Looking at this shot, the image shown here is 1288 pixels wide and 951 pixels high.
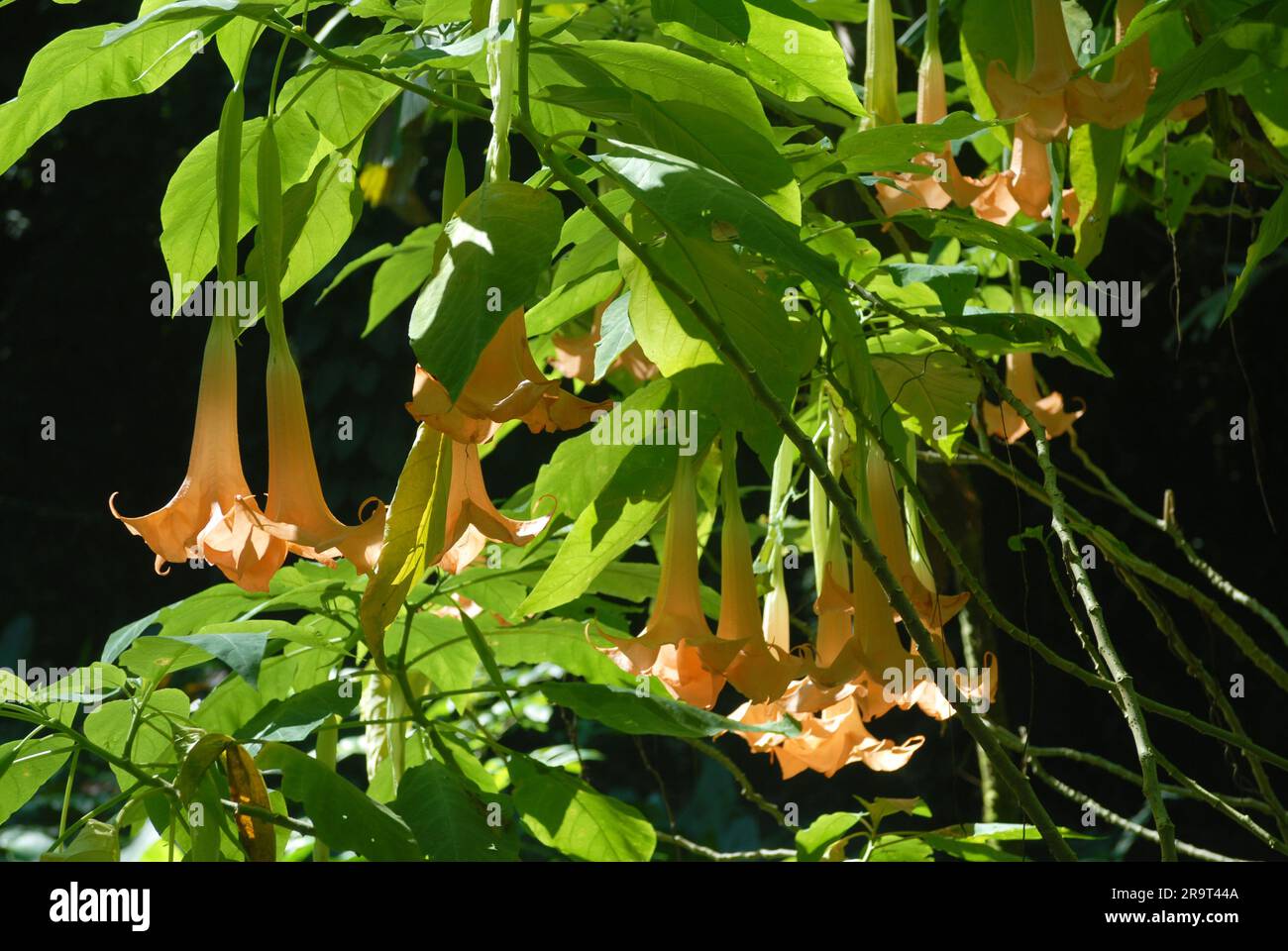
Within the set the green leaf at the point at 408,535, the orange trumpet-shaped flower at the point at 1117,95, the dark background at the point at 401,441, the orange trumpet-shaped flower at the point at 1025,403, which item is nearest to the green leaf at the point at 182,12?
the green leaf at the point at 408,535

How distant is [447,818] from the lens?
805 millimetres

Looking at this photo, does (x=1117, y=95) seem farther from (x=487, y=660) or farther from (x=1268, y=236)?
(x=487, y=660)

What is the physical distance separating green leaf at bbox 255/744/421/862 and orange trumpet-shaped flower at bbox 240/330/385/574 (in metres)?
0.19

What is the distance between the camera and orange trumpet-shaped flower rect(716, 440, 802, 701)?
83 cm

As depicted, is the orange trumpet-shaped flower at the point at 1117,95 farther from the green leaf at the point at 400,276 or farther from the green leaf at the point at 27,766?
the green leaf at the point at 27,766

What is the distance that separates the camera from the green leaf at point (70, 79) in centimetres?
68

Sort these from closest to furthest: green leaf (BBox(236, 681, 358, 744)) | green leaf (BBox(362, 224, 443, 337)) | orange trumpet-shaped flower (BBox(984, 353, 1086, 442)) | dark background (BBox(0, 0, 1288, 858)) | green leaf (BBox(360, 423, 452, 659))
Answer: green leaf (BBox(360, 423, 452, 659)), green leaf (BBox(236, 681, 358, 744)), green leaf (BBox(362, 224, 443, 337)), orange trumpet-shaped flower (BBox(984, 353, 1086, 442)), dark background (BBox(0, 0, 1288, 858))

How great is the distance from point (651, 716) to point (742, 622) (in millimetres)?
110

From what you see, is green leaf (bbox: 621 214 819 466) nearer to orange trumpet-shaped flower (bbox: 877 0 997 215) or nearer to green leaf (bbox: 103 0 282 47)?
green leaf (bbox: 103 0 282 47)

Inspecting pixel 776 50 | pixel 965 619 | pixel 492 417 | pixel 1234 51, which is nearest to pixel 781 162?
pixel 776 50

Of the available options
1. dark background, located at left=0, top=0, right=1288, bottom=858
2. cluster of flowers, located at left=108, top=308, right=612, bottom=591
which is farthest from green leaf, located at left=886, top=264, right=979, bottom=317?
dark background, located at left=0, top=0, right=1288, bottom=858

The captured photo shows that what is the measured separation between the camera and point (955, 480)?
1474 millimetres

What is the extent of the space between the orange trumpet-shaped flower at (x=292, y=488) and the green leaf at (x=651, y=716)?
0.22 m
